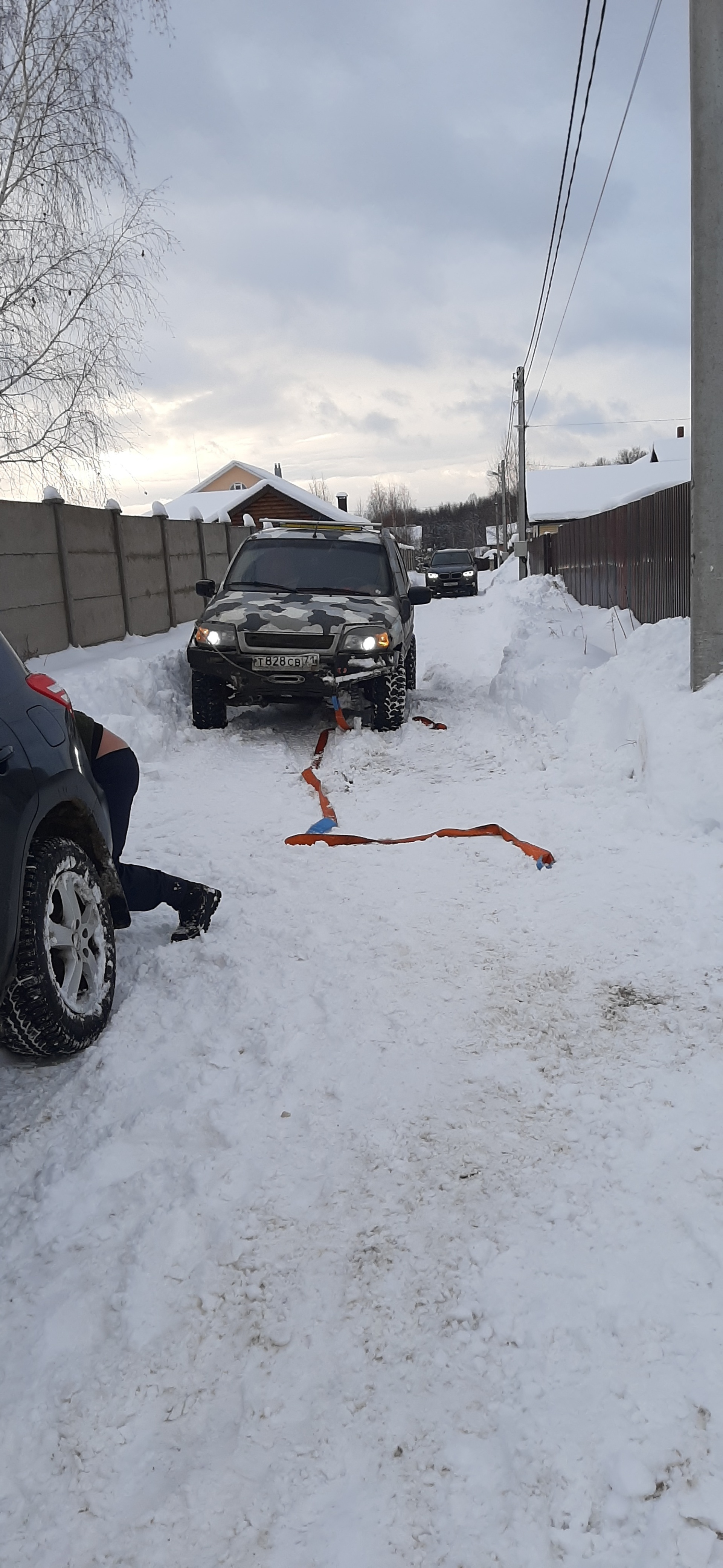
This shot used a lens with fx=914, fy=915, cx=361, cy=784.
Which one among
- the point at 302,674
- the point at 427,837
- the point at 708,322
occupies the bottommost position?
the point at 427,837

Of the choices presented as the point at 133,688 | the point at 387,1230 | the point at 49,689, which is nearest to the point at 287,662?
the point at 133,688

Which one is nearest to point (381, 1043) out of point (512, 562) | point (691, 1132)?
point (691, 1132)

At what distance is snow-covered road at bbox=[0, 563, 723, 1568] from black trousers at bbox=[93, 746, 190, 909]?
231 mm

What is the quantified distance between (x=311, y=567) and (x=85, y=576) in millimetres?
3794

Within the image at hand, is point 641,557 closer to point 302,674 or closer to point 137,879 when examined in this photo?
point 302,674

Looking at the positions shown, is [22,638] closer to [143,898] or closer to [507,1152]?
[143,898]

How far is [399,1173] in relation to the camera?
8.17 feet

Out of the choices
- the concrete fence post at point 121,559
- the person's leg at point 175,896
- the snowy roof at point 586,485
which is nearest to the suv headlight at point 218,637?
the person's leg at point 175,896

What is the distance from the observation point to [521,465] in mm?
32875

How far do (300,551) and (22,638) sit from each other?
3.18m

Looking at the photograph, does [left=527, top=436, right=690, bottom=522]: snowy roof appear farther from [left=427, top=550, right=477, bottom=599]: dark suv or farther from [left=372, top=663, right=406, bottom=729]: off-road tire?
[left=372, top=663, right=406, bottom=729]: off-road tire

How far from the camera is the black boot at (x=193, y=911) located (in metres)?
3.87

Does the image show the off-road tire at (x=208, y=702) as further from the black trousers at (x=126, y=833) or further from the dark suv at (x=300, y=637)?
the black trousers at (x=126, y=833)

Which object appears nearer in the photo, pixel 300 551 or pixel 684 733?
pixel 684 733
